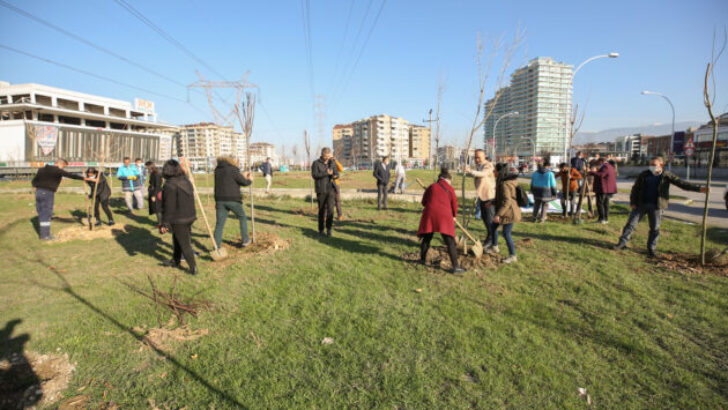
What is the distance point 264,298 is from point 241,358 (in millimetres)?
1411

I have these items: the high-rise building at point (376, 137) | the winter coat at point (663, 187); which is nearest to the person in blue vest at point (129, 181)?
the winter coat at point (663, 187)

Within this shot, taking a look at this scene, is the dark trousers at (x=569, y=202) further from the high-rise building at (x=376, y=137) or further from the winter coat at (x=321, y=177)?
the high-rise building at (x=376, y=137)

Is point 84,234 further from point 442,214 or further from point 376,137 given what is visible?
point 376,137

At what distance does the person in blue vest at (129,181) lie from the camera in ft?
35.9

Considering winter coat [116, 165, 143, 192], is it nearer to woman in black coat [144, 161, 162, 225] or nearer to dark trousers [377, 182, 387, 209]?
woman in black coat [144, 161, 162, 225]

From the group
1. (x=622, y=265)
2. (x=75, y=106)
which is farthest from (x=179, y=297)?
(x=75, y=106)

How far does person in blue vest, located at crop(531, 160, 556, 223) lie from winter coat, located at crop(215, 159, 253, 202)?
794 cm

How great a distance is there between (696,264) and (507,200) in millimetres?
3512

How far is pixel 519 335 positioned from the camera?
3777 mm

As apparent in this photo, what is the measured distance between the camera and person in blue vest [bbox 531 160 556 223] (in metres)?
9.30

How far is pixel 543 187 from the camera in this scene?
373 inches

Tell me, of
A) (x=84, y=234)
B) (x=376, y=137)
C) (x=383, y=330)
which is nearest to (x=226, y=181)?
(x=383, y=330)

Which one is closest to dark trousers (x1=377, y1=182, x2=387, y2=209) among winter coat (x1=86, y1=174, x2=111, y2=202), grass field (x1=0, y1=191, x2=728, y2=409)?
grass field (x1=0, y1=191, x2=728, y2=409)

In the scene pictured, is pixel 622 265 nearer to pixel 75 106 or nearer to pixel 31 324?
pixel 31 324
